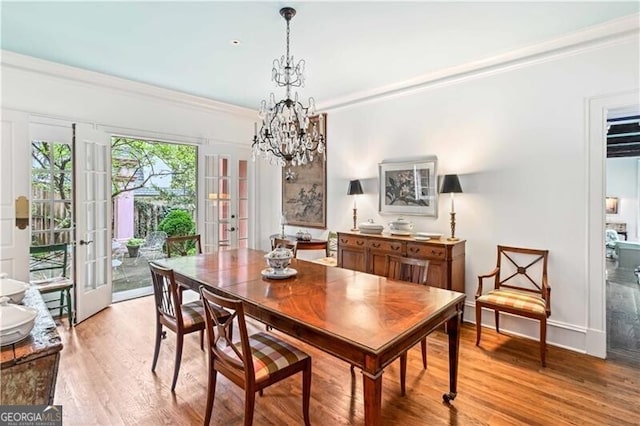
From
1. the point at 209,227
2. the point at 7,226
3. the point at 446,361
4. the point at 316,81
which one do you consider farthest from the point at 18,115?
the point at 446,361

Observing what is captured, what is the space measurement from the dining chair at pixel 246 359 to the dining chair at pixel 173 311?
0.51m

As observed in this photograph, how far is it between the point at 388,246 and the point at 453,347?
1.70 meters

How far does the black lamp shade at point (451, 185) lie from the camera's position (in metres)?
3.56

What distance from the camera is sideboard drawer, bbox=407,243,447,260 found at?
3.42 meters

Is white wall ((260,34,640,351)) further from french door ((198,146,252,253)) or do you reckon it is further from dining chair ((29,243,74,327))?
dining chair ((29,243,74,327))

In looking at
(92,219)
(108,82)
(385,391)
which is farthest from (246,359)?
(108,82)

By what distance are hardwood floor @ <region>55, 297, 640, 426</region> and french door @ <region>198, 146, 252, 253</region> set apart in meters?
2.28

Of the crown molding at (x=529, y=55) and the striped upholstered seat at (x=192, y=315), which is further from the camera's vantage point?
the crown molding at (x=529, y=55)

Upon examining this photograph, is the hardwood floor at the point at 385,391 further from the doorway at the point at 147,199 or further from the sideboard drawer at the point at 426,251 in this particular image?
the doorway at the point at 147,199

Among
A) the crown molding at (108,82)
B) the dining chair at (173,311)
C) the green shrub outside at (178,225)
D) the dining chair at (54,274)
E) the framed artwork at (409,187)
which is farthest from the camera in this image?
the green shrub outside at (178,225)

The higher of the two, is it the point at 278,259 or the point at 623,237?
the point at 278,259

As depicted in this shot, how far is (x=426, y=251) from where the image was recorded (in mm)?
3535

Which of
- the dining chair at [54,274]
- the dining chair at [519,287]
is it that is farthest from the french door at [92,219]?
the dining chair at [519,287]

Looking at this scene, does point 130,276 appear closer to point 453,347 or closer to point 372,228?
point 372,228
